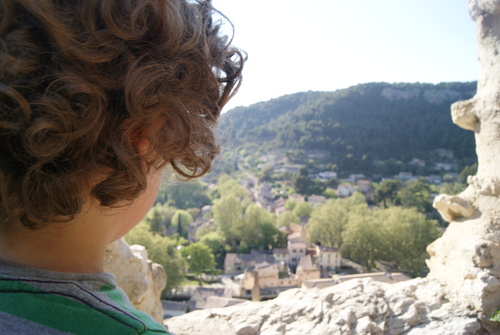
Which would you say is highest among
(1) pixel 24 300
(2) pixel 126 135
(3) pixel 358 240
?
(2) pixel 126 135

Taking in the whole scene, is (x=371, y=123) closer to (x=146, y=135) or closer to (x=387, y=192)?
(x=387, y=192)

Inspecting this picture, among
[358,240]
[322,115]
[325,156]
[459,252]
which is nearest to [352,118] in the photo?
[322,115]

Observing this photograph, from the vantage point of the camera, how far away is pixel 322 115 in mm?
76688

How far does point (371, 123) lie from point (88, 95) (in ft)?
248

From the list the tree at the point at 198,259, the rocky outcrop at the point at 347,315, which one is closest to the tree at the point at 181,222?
the tree at the point at 198,259

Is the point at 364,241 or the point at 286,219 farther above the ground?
the point at 364,241

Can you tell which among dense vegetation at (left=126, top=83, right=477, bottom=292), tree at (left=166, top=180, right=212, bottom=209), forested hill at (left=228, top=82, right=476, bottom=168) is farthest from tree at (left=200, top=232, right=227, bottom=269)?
forested hill at (left=228, top=82, right=476, bottom=168)

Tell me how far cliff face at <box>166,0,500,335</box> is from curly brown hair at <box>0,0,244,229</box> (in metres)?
2.17

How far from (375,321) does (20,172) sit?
269 cm

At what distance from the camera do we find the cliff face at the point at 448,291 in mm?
2760

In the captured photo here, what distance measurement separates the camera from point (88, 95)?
0.78 meters

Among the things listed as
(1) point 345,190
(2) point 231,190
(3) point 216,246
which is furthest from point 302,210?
(1) point 345,190

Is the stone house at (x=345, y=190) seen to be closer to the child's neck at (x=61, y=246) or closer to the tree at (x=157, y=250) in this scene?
the tree at (x=157, y=250)

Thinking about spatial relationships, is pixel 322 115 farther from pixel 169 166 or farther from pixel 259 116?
pixel 169 166
